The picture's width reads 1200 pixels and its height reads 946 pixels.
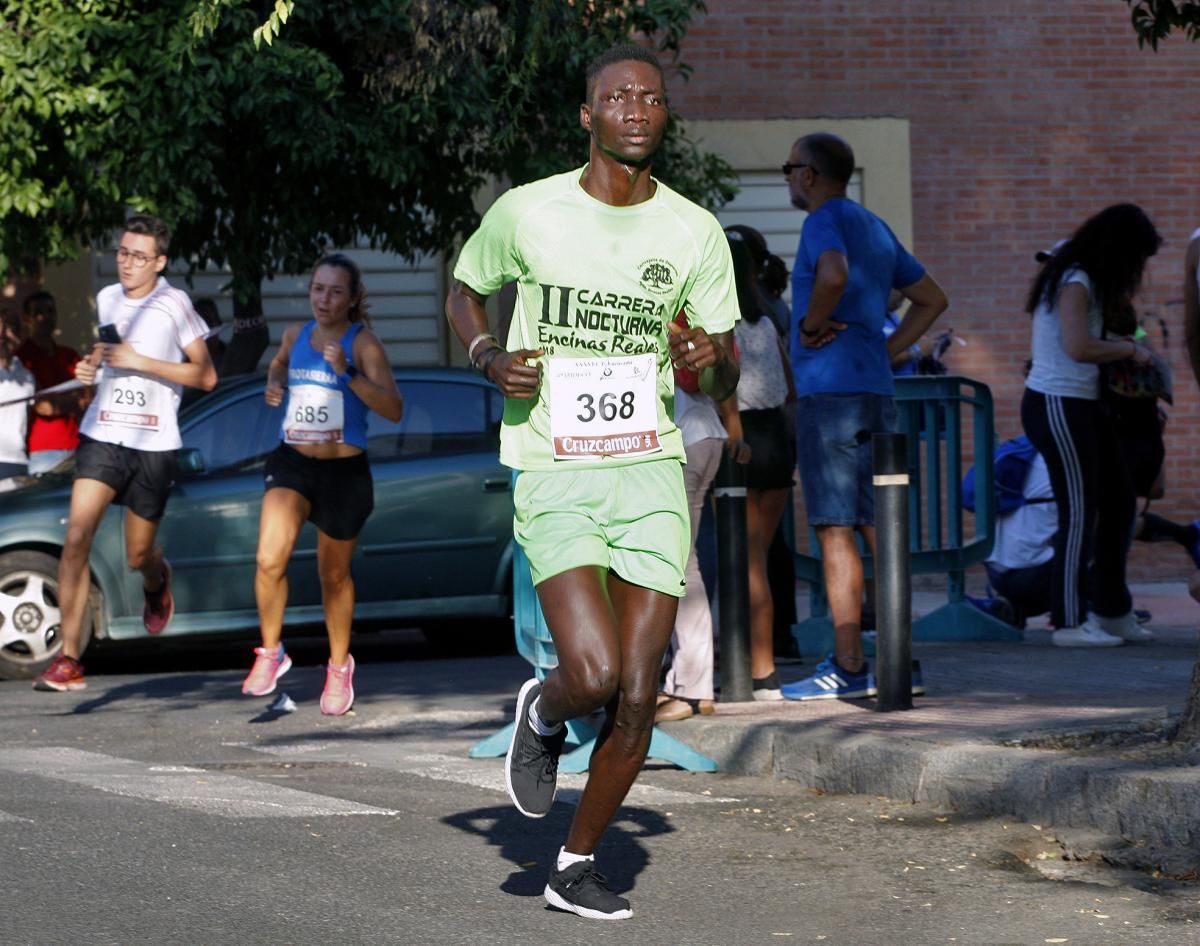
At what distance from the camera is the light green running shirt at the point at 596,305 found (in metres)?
5.21

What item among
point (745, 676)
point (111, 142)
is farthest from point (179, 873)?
point (111, 142)

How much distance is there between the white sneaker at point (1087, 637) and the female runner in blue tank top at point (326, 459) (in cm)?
360

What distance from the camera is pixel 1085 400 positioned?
10.3 metres

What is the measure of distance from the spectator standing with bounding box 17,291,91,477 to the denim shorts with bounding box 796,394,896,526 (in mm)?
5099

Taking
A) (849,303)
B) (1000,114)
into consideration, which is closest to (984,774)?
(849,303)

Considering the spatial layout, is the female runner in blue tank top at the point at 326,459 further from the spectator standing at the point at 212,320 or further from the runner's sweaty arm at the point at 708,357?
the spectator standing at the point at 212,320

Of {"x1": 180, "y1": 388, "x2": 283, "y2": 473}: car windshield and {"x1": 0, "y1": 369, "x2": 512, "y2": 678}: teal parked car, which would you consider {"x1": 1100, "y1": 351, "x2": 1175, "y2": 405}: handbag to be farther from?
{"x1": 180, "y1": 388, "x2": 283, "y2": 473}: car windshield

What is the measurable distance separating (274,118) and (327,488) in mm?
5260

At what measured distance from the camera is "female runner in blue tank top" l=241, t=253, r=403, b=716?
8.79m

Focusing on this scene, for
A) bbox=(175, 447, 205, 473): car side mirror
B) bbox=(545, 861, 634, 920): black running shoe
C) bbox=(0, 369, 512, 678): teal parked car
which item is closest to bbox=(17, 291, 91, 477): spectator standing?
bbox=(0, 369, 512, 678): teal parked car

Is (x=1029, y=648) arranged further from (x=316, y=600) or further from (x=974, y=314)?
(x=974, y=314)

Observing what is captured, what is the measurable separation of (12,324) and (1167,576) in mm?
9135

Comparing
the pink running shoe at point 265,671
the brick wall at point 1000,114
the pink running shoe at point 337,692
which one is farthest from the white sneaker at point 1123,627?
the brick wall at point 1000,114

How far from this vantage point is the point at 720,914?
518cm
